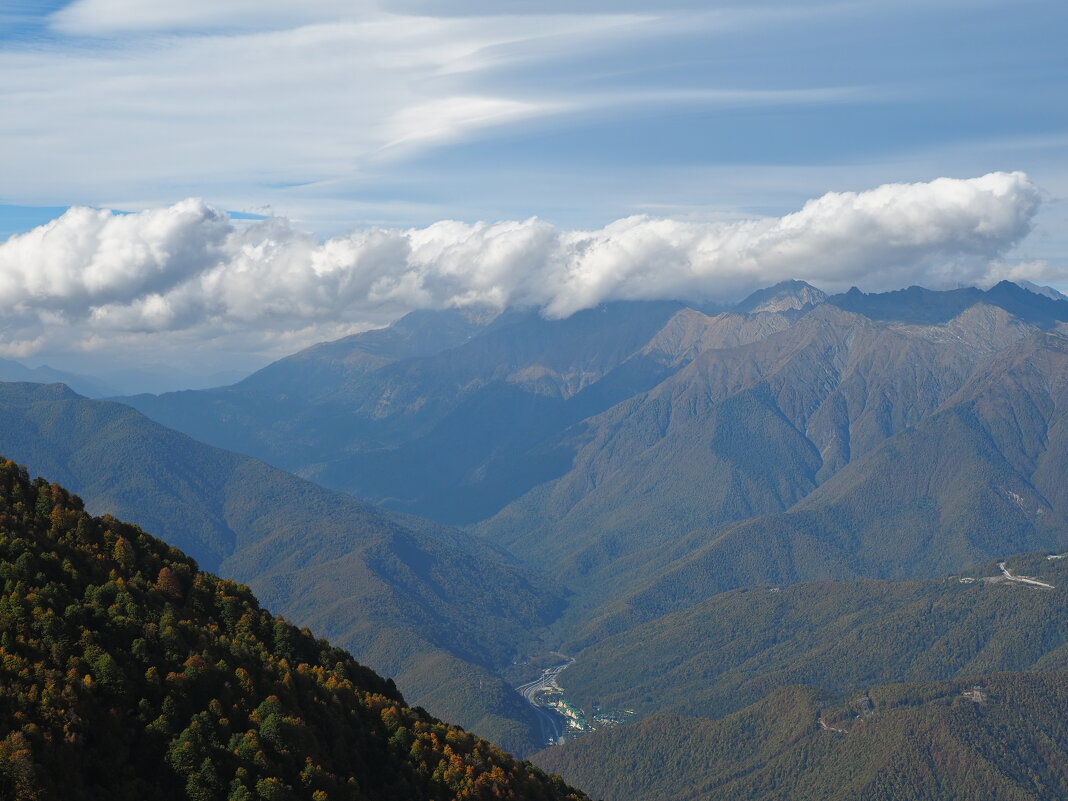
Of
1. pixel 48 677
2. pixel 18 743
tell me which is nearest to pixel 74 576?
pixel 48 677

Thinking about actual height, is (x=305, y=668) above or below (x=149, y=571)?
below

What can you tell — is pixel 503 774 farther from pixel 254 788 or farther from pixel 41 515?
pixel 41 515

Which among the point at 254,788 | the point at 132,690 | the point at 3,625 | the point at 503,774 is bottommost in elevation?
the point at 503,774

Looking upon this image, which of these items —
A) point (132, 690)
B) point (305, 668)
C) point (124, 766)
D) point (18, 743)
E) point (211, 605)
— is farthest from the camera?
point (211, 605)

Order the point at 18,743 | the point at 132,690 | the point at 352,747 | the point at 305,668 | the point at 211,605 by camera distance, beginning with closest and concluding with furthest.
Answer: the point at 18,743
the point at 132,690
the point at 352,747
the point at 305,668
the point at 211,605

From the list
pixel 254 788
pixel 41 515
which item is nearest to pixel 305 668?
pixel 254 788

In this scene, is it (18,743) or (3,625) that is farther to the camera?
(3,625)

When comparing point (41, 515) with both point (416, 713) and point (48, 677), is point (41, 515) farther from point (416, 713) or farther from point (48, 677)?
point (416, 713)
